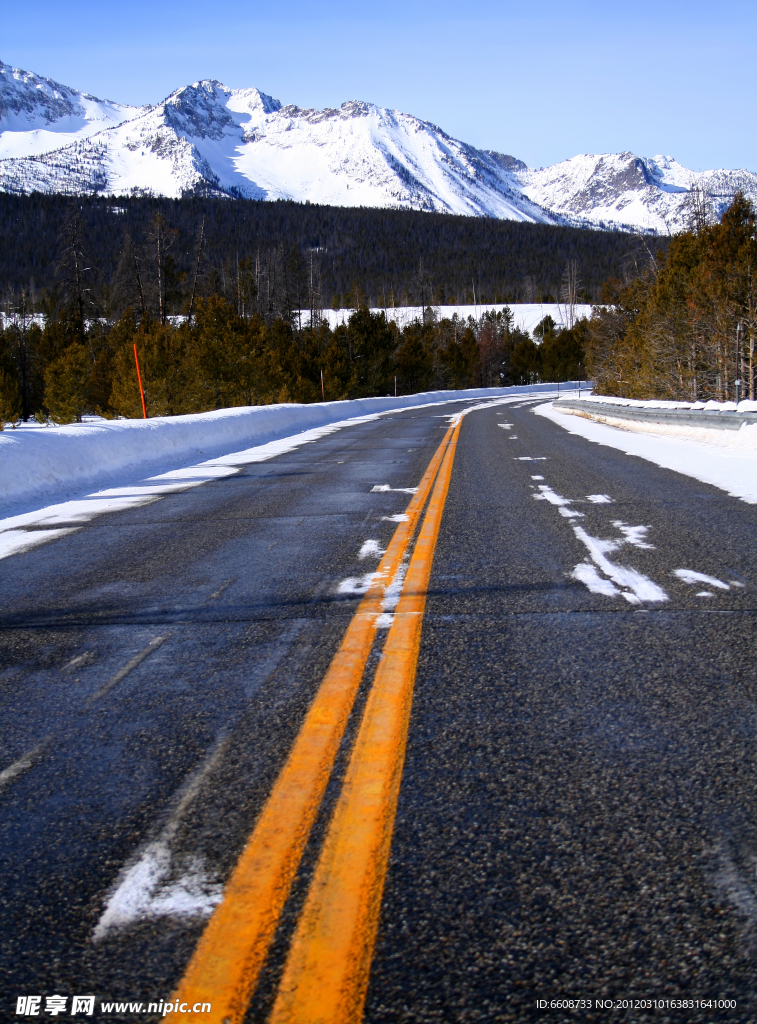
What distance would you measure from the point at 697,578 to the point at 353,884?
3448mm

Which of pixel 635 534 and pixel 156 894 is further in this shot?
pixel 635 534

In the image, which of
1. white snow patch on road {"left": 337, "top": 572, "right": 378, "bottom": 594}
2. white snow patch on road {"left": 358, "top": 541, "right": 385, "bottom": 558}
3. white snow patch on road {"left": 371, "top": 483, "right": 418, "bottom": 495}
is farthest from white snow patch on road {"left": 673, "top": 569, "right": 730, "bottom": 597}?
white snow patch on road {"left": 371, "top": 483, "right": 418, "bottom": 495}

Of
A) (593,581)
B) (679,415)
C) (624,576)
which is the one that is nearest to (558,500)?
(624,576)

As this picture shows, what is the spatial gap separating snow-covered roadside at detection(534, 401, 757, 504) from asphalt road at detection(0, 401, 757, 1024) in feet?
13.6

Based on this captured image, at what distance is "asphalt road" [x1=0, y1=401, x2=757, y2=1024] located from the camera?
5.20 ft

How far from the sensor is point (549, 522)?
21.6ft

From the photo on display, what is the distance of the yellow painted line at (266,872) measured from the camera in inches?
60.1

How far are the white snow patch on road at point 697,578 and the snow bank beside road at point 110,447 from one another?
24.3 ft

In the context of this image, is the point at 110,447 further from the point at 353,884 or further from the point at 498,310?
the point at 498,310

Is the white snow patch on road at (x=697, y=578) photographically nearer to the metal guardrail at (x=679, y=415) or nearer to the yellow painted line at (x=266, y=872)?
the yellow painted line at (x=266, y=872)

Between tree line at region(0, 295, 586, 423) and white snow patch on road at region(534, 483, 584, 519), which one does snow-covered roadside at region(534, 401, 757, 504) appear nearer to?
white snow patch on road at region(534, 483, 584, 519)

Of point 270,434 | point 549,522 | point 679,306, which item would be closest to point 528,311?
point 679,306

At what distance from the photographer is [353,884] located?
1.82 meters

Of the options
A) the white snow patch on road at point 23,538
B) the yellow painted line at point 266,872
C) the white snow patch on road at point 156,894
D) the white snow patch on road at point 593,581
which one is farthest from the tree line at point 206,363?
the white snow patch on road at point 156,894
